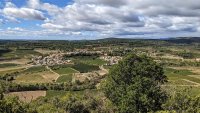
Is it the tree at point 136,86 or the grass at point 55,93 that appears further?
the grass at point 55,93

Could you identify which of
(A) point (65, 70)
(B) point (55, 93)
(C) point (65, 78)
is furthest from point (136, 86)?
(A) point (65, 70)

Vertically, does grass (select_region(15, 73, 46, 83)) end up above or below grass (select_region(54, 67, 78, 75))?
below

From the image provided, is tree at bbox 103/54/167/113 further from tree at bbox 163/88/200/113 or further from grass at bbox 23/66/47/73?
grass at bbox 23/66/47/73

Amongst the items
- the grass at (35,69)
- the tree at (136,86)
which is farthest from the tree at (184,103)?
the grass at (35,69)

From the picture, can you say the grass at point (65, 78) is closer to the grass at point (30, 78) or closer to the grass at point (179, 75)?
the grass at point (30, 78)

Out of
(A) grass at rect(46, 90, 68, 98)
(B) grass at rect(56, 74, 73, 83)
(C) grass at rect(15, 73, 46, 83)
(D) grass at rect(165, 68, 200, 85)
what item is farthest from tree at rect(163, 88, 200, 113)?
(C) grass at rect(15, 73, 46, 83)

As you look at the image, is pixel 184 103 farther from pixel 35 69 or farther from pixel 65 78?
pixel 35 69

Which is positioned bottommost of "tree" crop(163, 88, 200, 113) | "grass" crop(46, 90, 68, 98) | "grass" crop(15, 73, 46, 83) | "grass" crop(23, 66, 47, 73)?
"grass" crop(46, 90, 68, 98)

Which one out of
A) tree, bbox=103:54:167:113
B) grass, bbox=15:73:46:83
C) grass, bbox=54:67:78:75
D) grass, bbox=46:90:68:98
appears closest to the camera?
tree, bbox=103:54:167:113

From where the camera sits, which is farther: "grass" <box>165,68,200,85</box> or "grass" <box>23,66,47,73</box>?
"grass" <box>23,66,47,73</box>
